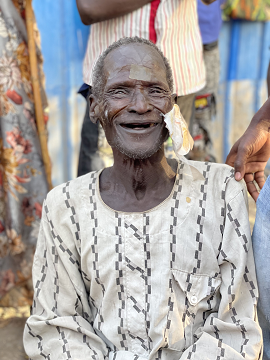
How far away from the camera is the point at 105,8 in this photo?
2.30 metres

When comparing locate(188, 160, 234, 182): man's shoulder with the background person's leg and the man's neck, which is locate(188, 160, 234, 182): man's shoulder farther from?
the background person's leg

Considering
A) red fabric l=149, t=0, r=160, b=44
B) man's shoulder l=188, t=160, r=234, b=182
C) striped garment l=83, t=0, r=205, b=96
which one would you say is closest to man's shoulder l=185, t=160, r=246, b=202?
man's shoulder l=188, t=160, r=234, b=182

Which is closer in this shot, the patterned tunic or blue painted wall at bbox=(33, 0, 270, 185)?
the patterned tunic

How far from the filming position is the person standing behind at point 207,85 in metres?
3.48

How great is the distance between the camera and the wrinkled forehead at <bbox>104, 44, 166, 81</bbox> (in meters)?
1.77

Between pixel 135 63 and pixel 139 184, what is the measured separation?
50 centimetres

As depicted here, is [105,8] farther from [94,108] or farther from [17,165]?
[17,165]

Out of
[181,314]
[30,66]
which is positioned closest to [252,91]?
[30,66]

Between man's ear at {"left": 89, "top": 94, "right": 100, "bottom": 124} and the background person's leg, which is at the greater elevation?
man's ear at {"left": 89, "top": 94, "right": 100, "bottom": 124}

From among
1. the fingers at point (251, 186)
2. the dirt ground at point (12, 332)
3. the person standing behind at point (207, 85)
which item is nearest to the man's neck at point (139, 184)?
the fingers at point (251, 186)

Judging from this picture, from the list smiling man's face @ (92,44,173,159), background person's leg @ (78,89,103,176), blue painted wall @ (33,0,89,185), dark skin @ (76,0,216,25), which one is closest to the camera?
smiling man's face @ (92,44,173,159)

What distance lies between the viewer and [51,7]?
3.31 metres

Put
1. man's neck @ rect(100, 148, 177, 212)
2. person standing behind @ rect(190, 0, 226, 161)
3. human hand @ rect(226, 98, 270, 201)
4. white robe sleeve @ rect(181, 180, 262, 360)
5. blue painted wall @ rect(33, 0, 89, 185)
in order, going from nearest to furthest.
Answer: white robe sleeve @ rect(181, 180, 262, 360) < man's neck @ rect(100, 148, 177, 212) < human hand @ rect(226, 98, 270, 201) < blue painted wall @ rect(33, 0, 89, 185) < person standing behind @ rect(190, 0, 226, 161)

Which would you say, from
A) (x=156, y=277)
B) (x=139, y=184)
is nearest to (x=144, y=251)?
(x=156, y=277)
